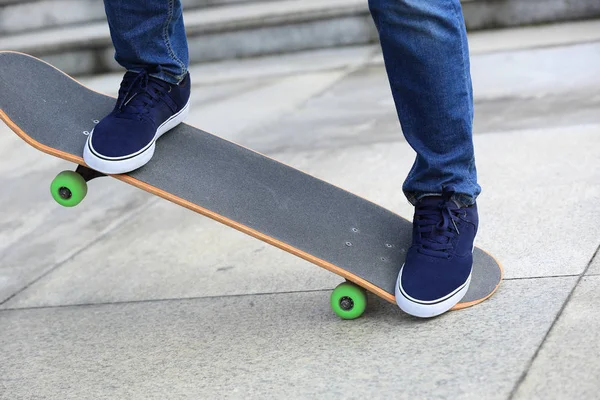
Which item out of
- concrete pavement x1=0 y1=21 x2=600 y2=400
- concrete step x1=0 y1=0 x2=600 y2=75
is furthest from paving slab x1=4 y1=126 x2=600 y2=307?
concrete step x1=0 y1=0 x2=600 y2=75

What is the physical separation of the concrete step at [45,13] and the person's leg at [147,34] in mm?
4333

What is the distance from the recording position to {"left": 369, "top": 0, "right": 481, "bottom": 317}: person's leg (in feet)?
5.50

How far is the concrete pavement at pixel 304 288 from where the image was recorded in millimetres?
1588

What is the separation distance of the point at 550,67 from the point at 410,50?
2.62 meters

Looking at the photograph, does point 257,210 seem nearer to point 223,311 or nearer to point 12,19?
point 223,311

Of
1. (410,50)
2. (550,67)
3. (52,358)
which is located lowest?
(550,67)

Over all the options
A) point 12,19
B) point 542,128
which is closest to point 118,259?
point 542,128

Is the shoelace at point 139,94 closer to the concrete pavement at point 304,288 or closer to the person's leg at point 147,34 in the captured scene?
the person's leg at point 147,34

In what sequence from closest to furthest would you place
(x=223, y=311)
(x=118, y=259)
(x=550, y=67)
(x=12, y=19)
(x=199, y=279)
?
(x=223, y=311) → (x=199, y=279) → (x=118, y=259) → (x=550, y=67) → (x=12, y=19)

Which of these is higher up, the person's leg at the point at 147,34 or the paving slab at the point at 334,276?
the person's leg at the point at 147,34

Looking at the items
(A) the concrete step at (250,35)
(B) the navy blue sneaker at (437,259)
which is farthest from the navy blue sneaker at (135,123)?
(A) the concrete step at (250,35)

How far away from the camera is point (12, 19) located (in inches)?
251

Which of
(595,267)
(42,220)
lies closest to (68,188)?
(42,220)

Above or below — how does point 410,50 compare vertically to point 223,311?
above
